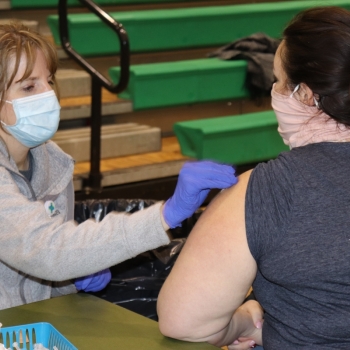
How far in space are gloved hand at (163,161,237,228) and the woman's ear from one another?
19 cm

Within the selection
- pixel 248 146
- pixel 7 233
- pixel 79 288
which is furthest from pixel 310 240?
pixel 248 146

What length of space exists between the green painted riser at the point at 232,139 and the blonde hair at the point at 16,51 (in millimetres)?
2056

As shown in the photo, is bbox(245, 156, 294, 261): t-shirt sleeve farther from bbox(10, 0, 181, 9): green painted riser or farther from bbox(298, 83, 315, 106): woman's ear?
bbox(10, 0, 181, 9): green painted riser

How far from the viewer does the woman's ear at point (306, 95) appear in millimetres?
1383

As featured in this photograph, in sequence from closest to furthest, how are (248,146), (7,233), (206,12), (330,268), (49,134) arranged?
1. (330,268)
2. (7,233)
3. (49,134)
4. (248,146)
5. (206,12)

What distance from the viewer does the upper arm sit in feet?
4.34

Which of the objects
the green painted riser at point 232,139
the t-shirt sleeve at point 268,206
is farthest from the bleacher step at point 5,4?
the t-shirt sleeve at point 268,206

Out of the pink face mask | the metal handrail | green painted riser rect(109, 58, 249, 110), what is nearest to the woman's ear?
the pink face mask

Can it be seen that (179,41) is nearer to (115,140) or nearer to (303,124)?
(115,140)

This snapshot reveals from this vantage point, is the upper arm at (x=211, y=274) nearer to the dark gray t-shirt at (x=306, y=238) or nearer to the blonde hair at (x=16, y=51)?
the dark gray t-shirt at (x=306, y=238)

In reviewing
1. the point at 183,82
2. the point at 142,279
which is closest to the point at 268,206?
the point at 142,279

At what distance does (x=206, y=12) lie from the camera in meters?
4.49

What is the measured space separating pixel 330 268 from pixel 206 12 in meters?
3.42

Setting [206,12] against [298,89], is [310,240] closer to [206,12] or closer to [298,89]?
[298,89]
